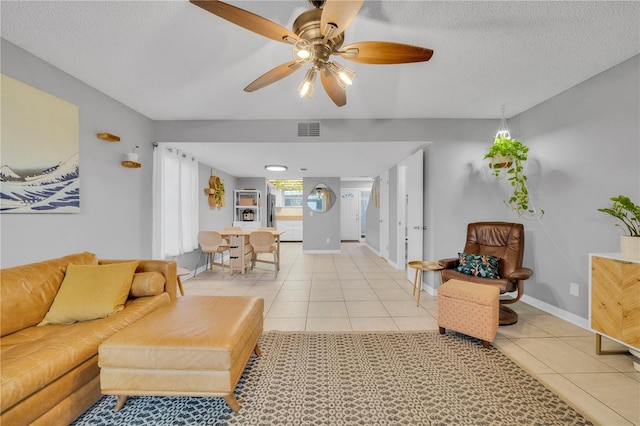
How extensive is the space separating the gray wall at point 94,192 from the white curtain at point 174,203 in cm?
10

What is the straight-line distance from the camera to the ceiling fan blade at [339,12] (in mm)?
1101

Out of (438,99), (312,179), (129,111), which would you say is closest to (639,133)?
(438,99)

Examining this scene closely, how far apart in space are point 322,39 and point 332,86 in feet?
1.53

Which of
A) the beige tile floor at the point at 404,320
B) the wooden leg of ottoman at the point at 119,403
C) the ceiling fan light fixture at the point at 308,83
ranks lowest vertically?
the beige tile floor at the point at 404,320

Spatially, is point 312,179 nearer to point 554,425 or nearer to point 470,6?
point 470,6

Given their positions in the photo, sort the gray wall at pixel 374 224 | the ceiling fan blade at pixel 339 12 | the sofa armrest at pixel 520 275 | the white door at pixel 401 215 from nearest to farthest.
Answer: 1. the ceiling fan blade at pixel 339 12
2. the sofa armrest at pixel 520 275
3. the white door at pixel 401 215
4. the gray wall at pixel 374 224

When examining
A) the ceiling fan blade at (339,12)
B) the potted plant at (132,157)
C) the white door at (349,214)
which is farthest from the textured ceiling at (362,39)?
the white door at (349,214)

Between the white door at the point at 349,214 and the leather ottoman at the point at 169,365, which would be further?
the white door at the point at 349,214

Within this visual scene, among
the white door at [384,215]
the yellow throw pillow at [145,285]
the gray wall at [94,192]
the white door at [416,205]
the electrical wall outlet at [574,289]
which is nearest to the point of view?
the gray wall at [94,192]

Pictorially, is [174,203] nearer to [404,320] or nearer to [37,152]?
[37,152]

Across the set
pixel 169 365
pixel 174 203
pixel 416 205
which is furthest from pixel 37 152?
pixel 416 205

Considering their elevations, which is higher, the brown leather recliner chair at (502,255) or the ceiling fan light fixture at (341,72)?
the ceiling fan light fixture at (341,72)

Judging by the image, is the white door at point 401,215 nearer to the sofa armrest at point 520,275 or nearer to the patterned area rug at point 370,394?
the sofa armrest at point 520,275

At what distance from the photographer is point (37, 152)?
6.76 ft
